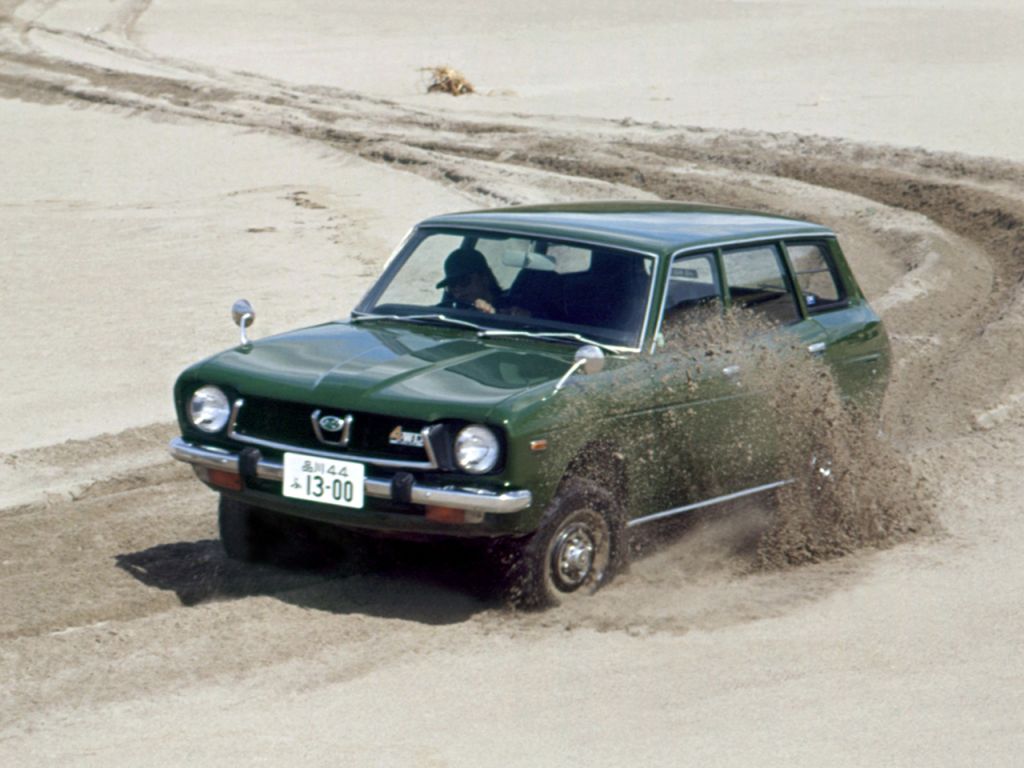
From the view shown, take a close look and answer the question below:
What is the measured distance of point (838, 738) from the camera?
5250 millimetres

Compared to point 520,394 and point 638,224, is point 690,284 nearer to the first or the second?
point 638,224

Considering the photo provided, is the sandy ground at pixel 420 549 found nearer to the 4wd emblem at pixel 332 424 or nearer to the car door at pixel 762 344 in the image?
the car door at pixel 762 344

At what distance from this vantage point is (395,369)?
6594 mm

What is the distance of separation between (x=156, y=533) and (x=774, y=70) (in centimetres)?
2913

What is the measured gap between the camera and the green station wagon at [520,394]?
624 centimetres

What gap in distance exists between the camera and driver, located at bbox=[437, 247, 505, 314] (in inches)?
293

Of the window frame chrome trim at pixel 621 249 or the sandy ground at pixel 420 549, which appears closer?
the sandy ground at pixel 420 549

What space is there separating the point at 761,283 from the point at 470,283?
1.47 m

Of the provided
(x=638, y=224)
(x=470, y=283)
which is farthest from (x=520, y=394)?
(x=638, y=224)

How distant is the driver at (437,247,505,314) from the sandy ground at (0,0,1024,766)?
1.19 metres

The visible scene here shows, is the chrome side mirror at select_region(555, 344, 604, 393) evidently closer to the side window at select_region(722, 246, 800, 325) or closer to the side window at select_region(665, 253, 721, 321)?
the side window at select_region(665, 253, 721, 321)

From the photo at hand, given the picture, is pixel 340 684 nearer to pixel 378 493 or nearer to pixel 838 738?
pixel 378 493

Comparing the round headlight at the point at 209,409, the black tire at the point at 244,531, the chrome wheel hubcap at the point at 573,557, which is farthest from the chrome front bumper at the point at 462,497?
the black tire at the point at 244,531

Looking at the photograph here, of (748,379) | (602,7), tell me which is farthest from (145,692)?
(602,7)
